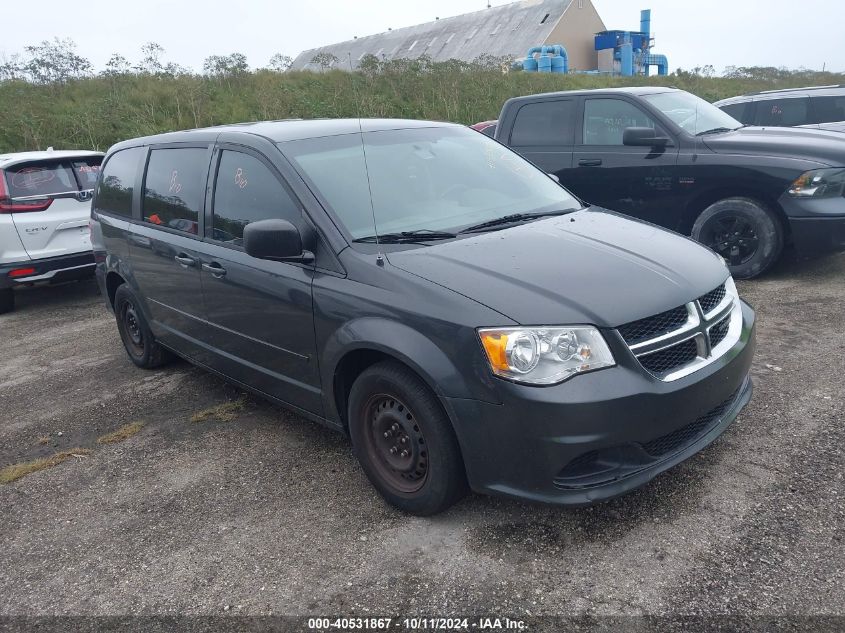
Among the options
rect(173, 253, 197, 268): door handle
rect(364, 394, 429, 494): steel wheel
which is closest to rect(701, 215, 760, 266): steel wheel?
rect(364, 394, 429, 494): steel wheel

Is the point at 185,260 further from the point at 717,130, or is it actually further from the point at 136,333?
the point at 717,130

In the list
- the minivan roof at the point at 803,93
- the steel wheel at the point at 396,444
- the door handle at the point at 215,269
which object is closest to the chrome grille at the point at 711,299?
the steel wheel at the point at 396,444

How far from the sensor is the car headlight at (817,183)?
5.97m

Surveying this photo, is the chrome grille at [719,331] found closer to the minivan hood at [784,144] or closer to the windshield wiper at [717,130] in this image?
the minivan hood at [784,144]

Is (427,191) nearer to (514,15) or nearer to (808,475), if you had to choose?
(808,475)

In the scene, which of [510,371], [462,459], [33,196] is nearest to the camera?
[510,371]

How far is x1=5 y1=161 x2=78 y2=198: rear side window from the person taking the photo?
7.23 metres

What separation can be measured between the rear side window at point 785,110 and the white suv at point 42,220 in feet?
29.5

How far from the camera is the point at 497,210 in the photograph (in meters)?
3.74

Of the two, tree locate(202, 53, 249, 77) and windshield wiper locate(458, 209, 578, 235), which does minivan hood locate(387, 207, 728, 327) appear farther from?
tree locate(202, 53, 249, 77)

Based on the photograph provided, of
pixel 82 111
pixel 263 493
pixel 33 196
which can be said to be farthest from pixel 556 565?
pixel 82 111

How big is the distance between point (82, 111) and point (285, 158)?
617 inches

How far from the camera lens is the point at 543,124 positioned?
24.6 feet

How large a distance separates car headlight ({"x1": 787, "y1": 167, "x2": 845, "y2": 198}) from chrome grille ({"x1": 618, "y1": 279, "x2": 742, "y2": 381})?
11.6ft
